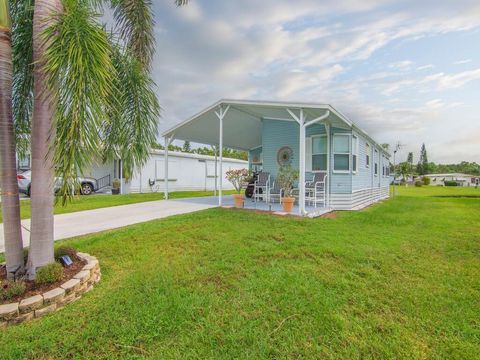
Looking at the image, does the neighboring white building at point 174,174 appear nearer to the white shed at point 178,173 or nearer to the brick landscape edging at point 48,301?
the white shed at point 178,173

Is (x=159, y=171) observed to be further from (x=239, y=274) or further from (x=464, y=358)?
(x=464, y=358)

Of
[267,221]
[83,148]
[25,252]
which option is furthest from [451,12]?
[25,252]

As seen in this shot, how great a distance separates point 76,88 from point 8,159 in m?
1.21

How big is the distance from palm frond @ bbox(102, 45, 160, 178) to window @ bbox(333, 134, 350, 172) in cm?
698

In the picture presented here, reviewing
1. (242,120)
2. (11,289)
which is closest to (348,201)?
(242,120)

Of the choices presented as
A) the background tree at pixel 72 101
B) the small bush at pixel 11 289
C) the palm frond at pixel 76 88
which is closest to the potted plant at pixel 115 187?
the background tree at pixel 72 101

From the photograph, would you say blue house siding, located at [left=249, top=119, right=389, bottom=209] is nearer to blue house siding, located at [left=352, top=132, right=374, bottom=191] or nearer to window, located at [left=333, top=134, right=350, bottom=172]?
blue house siding, located at [left=352, top=132, right=374, bottom=191]

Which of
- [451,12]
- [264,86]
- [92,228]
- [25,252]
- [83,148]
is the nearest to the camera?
[83,148]

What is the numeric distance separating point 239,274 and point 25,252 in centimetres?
253

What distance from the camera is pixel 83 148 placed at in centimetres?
222

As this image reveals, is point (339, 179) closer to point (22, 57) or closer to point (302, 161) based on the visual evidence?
point (302, 161)

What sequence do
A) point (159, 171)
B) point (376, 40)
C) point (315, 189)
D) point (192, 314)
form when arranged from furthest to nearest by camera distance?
point (159, 171)
point (315, 189)
point (376, 40)
point (192, 314)

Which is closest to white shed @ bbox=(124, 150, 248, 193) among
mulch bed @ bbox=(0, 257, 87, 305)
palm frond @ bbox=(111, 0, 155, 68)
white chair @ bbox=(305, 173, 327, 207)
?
white chair @ bbox=(305, 173, 327, 207)

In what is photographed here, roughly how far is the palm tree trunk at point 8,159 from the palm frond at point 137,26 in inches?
84.0
